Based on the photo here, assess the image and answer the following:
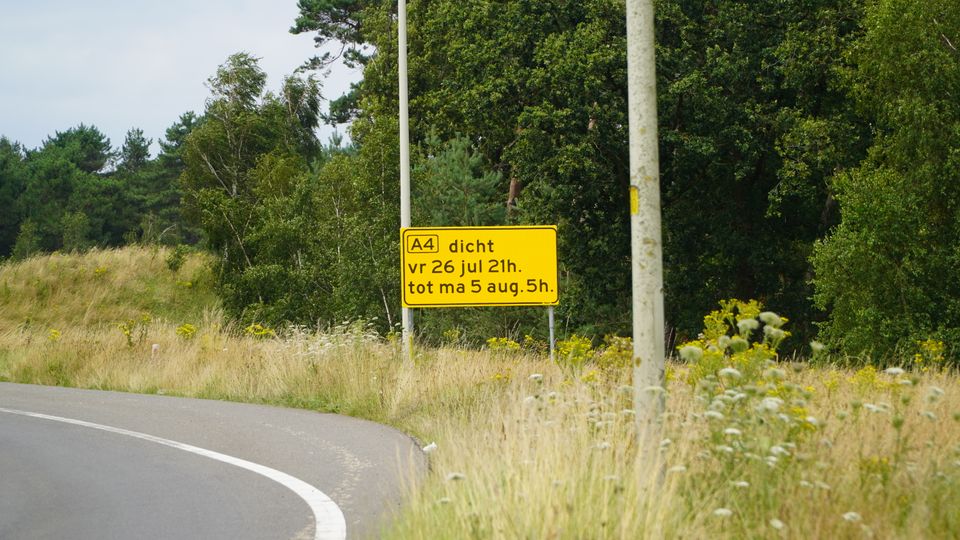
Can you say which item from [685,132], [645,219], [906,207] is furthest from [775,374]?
[685,132]

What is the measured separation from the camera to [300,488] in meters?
8.38

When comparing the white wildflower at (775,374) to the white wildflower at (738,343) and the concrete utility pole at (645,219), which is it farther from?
the concrete utility pole at (645,219)

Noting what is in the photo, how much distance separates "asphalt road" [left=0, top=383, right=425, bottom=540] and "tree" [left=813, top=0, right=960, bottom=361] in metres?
17.9

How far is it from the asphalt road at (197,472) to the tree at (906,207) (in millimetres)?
17940

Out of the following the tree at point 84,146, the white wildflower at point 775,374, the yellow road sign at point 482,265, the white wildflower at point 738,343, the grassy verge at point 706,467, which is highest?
the tree at point 84,146

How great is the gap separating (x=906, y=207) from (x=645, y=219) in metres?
22.7

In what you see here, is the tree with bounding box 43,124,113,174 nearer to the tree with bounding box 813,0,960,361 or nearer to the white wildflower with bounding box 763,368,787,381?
the tree with bounding box 813,0,960,361

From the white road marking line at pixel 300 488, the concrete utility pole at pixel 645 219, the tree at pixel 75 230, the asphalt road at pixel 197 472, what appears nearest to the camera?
the concrete utility pole at pixel 645 219

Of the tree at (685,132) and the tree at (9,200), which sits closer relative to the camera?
the tree at (685,132)

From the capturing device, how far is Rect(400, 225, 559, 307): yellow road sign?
48.7 ft

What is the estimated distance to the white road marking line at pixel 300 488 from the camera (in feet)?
22.6

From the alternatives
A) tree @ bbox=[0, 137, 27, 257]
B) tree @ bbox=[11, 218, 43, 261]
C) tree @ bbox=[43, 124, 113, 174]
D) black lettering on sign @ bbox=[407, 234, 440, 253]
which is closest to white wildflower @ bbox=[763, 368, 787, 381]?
black lettering on sign @ bbox=[407, 234, 440, 253]

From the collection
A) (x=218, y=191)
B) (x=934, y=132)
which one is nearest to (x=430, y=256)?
(x=934, y=132)

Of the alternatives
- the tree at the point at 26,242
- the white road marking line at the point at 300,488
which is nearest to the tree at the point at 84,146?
the tree at the point at 26,242
